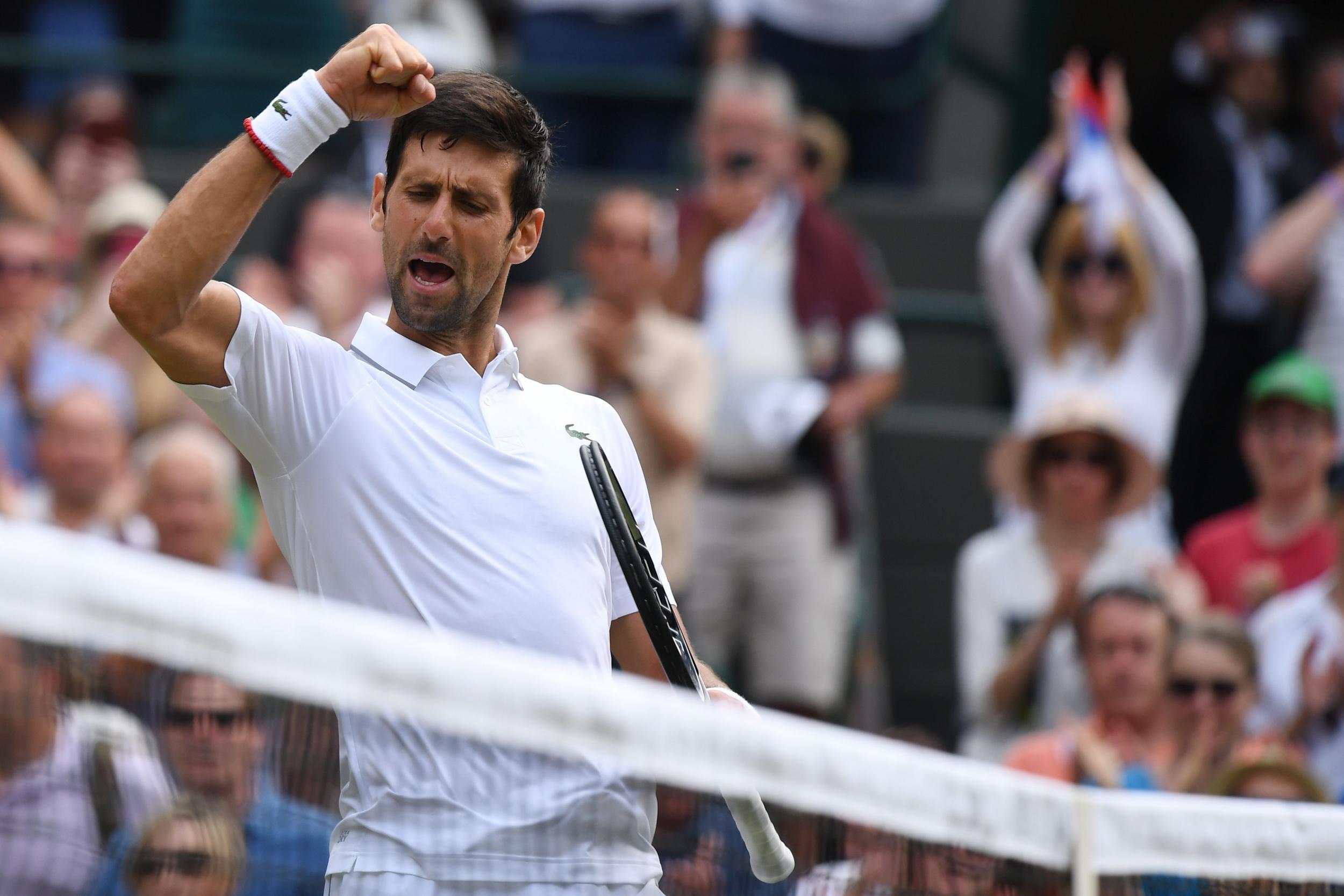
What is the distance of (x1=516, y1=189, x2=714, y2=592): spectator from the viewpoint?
6.97 m

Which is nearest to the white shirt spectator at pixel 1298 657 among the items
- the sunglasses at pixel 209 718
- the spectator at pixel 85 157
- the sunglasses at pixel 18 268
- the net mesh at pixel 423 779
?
the net mesh at pixel 423 779

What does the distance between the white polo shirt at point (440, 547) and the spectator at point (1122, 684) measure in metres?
2.99

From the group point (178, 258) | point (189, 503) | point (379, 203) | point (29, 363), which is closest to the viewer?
point (178, 258)

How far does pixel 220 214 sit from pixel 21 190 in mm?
5877

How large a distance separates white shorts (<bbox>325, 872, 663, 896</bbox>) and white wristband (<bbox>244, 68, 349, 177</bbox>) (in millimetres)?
1031

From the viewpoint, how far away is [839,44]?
31.1 ft

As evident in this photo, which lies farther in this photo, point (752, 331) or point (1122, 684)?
point (752, 331)

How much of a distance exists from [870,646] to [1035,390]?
1255 mm

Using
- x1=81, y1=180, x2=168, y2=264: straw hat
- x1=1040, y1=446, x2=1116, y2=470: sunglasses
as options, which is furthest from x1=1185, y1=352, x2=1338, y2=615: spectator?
x1=81, y1=180, x2=168, y2=264: straw hat

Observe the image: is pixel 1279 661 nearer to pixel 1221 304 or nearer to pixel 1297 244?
pixel 1297 244

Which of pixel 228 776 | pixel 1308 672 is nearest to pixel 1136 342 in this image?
pixel 1308 672

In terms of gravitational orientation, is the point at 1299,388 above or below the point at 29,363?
above

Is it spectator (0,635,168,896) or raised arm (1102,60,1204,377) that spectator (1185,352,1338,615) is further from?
spectator (0,635,168,896)

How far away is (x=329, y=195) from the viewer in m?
8.01
